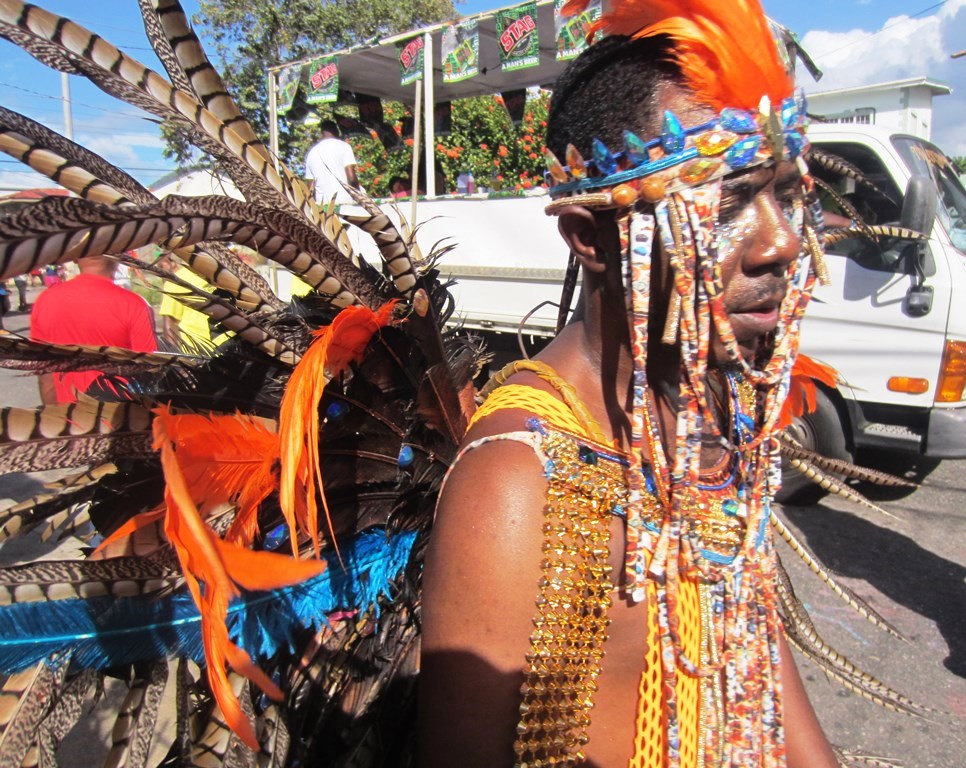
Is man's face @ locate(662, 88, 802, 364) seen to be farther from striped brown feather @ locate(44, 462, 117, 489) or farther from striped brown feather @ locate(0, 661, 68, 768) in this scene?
striped brown feather @ locate(0, 661, 68, 768)

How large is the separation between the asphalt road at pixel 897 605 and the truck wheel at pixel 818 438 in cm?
20

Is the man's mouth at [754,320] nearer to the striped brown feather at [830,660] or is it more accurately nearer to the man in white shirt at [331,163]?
the striped brown feather at [830,660]

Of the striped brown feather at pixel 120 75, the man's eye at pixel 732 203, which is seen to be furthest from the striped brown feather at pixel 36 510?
the man's eye at pixel 732 203

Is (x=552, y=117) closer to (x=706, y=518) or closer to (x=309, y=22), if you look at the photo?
(x=706, y=518)

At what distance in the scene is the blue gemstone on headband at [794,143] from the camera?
124 cm

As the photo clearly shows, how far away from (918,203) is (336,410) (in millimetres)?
4122

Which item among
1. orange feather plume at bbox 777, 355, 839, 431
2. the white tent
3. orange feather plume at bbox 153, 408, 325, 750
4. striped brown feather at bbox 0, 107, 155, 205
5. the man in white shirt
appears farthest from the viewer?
the white tent

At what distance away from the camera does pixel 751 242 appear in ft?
3.99

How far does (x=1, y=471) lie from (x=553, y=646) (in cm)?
85

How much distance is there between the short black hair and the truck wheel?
4.11 metres

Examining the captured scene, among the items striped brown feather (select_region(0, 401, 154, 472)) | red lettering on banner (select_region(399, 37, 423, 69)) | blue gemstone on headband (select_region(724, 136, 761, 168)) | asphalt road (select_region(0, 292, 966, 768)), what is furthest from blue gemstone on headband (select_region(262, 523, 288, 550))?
red lettering on banner (select_region(399, 37, 423, 69))

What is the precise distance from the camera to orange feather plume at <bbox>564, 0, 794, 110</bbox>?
3.94ft

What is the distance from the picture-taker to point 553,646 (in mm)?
1048

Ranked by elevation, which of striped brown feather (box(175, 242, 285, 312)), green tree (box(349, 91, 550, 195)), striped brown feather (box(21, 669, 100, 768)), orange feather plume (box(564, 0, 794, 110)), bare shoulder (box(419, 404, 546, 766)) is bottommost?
striped brown feather (box(21, 669, 100, 768))
